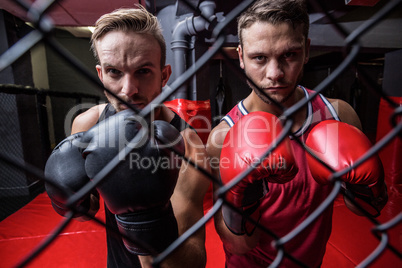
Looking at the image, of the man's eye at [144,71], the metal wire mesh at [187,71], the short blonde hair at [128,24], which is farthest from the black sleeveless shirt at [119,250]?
the metal wire mesh at [187,71]

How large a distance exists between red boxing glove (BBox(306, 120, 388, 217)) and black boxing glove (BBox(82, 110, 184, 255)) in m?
0.42

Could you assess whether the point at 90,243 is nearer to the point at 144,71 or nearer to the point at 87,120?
the point at 87,120

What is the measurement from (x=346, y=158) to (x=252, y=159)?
279 millimetres

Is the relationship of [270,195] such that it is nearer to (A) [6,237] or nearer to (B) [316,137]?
(B) [316,137]

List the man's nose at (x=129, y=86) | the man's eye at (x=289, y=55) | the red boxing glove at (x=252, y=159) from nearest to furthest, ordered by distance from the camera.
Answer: the red boxing glove at (x=252, y=159)
the man's nose at (x=129, y=86)
the man's eye at (x=289, y=55)

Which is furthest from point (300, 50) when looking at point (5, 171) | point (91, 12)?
point (5, 171)

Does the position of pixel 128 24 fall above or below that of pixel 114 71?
above

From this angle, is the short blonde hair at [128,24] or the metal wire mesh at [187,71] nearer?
the metal wire mesh at [187,71]

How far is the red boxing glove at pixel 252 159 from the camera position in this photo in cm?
65

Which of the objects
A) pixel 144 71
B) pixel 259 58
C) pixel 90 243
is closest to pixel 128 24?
pixel 144 71

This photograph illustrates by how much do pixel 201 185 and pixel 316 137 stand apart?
46 centimetres

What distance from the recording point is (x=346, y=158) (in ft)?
2.28

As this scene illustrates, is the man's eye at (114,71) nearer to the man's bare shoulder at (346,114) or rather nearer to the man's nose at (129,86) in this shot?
the man's nose at (129,86)

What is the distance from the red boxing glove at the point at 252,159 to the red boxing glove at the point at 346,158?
0.29ft
